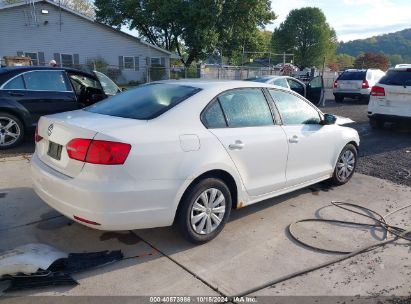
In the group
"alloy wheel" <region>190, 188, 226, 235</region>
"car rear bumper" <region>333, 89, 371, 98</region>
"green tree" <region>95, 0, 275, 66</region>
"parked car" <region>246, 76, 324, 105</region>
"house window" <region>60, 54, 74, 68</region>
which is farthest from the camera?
"green tree" <region>95, 0, 275, 66</region>

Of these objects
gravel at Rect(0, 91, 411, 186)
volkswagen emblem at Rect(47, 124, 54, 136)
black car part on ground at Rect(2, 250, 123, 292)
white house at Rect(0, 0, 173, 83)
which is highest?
white house at Rect(0, 0, 173, 83)

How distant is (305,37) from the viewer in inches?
3093

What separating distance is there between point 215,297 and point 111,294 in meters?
0.80

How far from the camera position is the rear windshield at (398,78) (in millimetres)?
9539

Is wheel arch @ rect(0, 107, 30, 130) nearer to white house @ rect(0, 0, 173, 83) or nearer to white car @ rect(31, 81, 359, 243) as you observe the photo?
white car @ rect(31, 81, 359, 243)

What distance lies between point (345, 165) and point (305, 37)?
257 feet

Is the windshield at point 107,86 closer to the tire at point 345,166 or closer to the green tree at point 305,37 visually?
the tire at point 345,166

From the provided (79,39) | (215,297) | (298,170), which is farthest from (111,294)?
(79,39)

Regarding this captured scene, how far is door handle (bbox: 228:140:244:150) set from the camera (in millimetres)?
3922

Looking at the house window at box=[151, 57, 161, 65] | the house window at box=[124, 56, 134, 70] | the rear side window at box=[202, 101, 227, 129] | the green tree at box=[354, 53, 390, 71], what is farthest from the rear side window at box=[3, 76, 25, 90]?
the green tree at box=[354, 53, 390, 71]

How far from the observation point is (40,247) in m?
3.43

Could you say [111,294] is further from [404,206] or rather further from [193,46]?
[193,46]

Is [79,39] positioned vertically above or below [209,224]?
above

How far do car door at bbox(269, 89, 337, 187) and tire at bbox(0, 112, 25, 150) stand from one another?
197 inches
